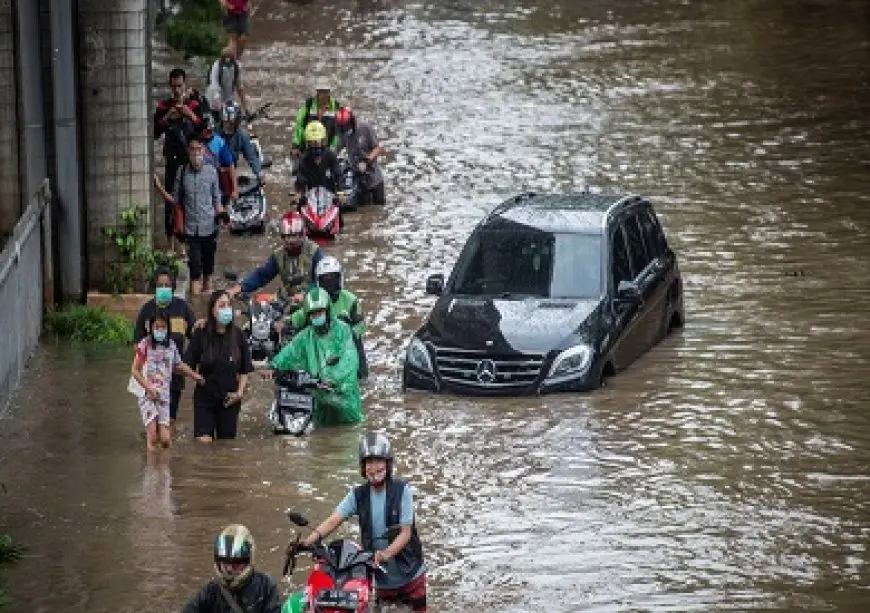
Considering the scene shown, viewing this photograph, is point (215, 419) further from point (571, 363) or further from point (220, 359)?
point (571, 363)

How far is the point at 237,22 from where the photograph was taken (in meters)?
37.8

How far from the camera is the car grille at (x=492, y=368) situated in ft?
65.8

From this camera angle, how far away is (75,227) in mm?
23484

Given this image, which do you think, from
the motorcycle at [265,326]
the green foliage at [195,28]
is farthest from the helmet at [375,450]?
the green foliage at [195,28]

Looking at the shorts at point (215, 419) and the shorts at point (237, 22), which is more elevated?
the shorts at point (237, 22)

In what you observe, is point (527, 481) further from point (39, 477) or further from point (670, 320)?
point (670, 320)

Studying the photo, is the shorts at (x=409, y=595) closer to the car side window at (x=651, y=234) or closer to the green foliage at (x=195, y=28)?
the car side window at (x=651, y=234)

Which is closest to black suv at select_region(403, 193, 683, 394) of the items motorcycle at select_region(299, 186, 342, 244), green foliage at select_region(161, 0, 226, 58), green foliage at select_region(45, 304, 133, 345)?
green foliage at select_region(45, 304, 133, 345)

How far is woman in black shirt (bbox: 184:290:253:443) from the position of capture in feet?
59.9

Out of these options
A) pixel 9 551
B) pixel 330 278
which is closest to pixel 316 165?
pixel 330 278

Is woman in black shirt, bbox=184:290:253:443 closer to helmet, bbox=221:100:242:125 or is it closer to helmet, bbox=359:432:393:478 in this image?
helmet, bbox=359:432:393:478

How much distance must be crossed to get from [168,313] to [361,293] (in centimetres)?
573

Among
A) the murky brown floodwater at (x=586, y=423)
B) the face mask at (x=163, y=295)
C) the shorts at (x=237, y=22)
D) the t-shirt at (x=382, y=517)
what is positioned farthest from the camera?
the shorts at (x=237, y=22)

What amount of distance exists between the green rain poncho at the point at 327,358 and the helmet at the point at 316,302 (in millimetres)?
230
